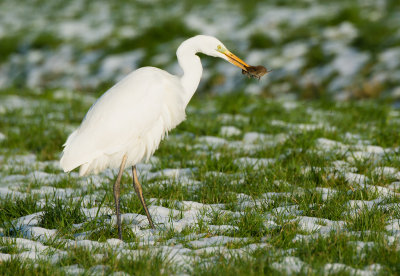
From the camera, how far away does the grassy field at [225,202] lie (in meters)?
2.94

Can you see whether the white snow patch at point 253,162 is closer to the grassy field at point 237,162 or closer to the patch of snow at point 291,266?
the grassy field at point 237,162

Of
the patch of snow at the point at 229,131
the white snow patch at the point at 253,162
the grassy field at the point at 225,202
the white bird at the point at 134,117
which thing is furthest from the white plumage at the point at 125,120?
the patch of snow at the point at 229,131

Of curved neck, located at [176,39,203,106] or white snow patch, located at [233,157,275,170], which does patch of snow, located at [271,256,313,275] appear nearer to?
curved neck, located at [176,39,203,106]

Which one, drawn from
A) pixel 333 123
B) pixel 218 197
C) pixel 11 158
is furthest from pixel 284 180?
pixel 11 158

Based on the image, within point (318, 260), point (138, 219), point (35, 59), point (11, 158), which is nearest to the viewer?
point (318, 260)

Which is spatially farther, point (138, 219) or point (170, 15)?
point (170, 15)

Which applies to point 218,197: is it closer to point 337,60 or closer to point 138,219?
point 138,219

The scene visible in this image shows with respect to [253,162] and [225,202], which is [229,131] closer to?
[253,162]

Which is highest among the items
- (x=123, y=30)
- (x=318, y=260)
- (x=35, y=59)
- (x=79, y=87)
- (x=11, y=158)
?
(x=123, y=30)

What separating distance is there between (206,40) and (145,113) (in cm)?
84

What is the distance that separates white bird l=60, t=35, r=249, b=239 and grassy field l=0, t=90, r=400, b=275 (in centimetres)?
41

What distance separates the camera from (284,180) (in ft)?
14.9

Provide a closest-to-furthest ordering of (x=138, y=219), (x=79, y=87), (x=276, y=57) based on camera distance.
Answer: (x=138, y=219), (x=276, y=57), (x=79, y=87)

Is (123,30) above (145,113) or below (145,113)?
above
